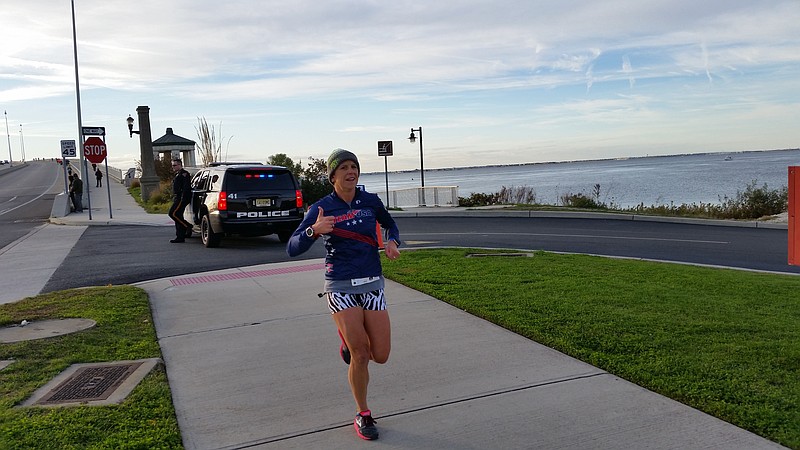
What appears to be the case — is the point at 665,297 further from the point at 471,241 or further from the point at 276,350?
the point at 471,241

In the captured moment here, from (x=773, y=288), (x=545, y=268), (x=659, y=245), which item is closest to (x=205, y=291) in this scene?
(x=545, y=268)

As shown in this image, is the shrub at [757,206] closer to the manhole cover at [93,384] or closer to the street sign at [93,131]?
the street sign at [93,131]

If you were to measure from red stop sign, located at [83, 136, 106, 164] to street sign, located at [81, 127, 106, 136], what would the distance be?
0.22 meters

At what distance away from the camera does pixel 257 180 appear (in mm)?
14367

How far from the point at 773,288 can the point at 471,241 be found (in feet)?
24.7

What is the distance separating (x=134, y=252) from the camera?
1392 centimetres

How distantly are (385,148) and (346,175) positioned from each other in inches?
858

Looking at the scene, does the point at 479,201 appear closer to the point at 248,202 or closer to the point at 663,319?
the point at 248,202

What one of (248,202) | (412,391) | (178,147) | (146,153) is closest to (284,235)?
(248,202)

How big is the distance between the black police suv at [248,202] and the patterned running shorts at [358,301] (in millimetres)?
10183

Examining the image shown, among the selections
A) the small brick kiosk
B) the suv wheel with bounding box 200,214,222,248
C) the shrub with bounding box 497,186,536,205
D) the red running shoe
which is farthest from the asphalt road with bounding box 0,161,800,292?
the small brick kiosk

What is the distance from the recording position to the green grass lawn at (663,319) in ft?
14.9

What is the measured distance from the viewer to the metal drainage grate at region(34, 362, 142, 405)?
4.83 meters

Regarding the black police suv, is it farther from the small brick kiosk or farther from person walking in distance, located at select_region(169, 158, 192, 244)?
the small brick kiosk
